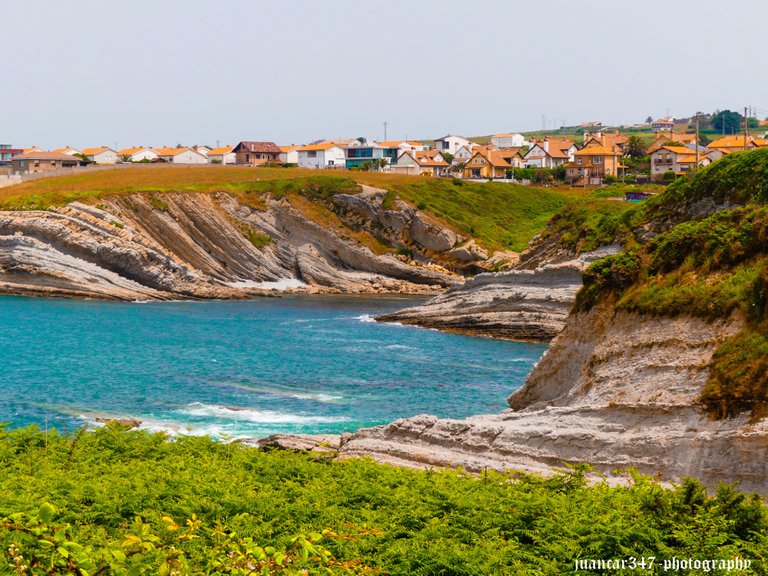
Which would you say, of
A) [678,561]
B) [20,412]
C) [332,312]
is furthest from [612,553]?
[332,312]

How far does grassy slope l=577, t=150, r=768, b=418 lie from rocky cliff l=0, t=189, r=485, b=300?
2416 inches

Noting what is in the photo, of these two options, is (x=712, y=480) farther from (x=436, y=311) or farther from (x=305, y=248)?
(x=305, y=248)

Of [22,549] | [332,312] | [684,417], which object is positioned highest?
[22,549]

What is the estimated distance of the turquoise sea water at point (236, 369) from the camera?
41062 millimetres

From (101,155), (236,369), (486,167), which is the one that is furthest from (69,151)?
(236,369)

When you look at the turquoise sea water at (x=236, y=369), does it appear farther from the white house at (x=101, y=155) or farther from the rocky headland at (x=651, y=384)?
the white house at (x=101, y=155)

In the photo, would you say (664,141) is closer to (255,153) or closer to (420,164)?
(420,164)

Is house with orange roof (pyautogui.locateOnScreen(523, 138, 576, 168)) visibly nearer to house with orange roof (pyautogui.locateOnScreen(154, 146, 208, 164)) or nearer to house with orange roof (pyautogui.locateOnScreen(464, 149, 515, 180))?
house with orange roof (pyautogui.locateOnScreen(464, 149, 515, 180))

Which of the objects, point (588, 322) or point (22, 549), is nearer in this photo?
point (22, 549)

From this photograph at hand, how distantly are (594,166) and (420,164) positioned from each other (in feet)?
93.2

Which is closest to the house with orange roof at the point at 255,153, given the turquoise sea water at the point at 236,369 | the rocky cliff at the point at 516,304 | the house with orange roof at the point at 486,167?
the house with orange roof at the point at 486,167

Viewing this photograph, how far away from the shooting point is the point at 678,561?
14.9 m

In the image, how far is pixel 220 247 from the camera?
98.2m

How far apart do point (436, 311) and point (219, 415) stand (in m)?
34.6
